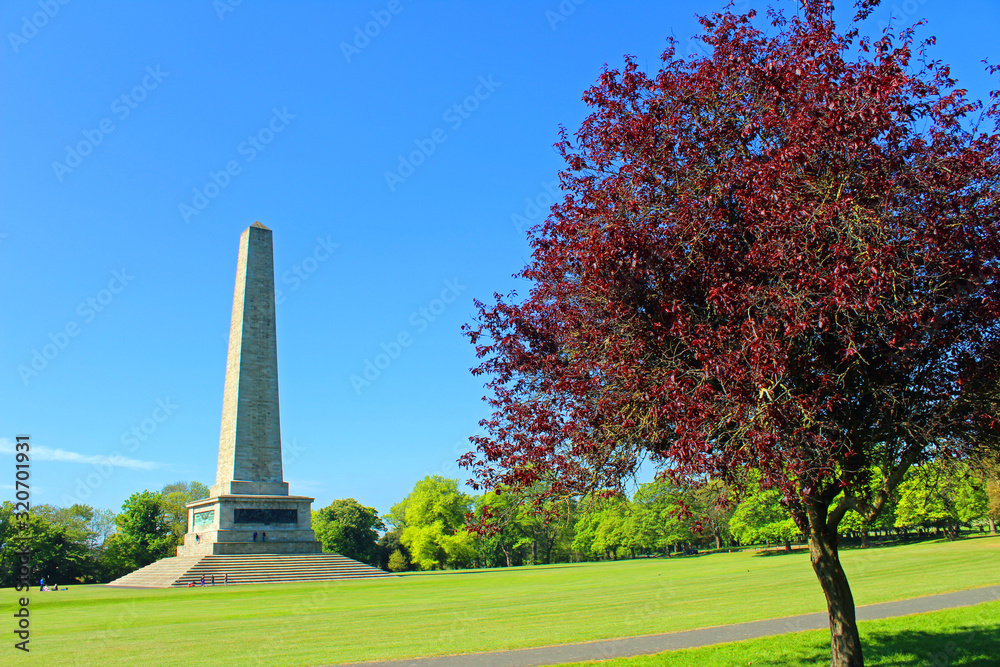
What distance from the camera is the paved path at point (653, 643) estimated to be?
11984 millimetres

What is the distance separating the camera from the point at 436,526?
73.1m

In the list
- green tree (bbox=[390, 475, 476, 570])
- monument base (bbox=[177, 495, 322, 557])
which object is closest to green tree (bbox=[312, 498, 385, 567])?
green tree (bbox=[390, 475, 476, 570])

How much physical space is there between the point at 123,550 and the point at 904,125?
259 ft

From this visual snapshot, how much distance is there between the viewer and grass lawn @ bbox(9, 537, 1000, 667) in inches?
554

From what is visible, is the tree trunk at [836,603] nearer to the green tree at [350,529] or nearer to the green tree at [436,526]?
the green tree at [436,526]

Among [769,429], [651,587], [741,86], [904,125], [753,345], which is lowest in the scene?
[651,587]

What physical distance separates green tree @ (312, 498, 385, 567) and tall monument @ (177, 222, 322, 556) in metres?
28.2

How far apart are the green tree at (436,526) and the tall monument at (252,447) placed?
25.1m

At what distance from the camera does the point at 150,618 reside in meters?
22.2

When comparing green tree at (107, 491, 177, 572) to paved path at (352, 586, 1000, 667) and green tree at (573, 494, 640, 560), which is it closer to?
green tree at (573, 494, 640, 560)

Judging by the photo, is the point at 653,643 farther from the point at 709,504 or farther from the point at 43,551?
the point at 43,551

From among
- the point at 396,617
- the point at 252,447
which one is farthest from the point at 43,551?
the point at 396,617

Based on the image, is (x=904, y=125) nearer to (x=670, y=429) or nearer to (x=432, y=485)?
(x=670, y=429)

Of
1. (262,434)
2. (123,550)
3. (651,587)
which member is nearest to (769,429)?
(651,587)
